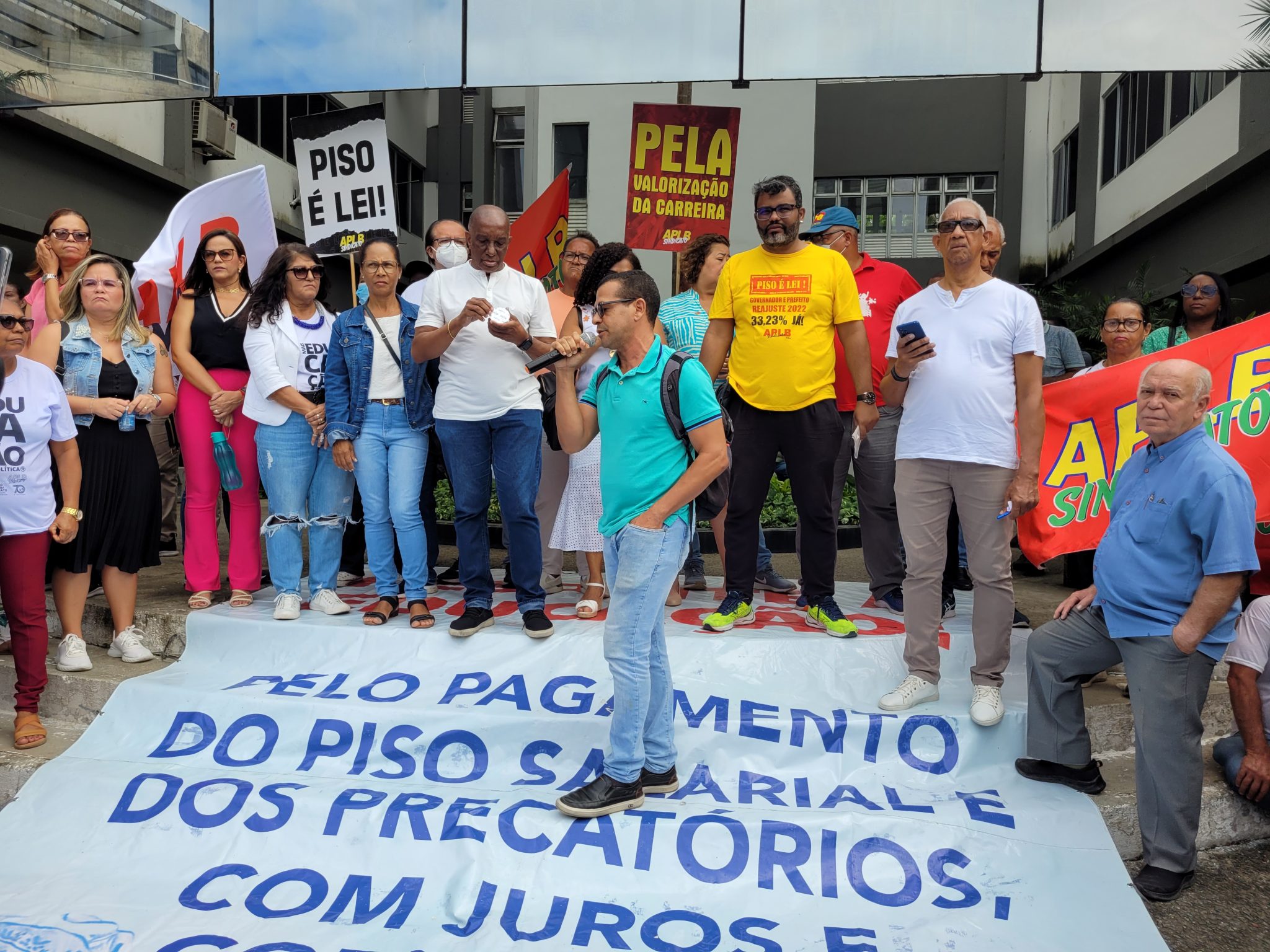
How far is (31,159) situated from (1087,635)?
11006 millimetres

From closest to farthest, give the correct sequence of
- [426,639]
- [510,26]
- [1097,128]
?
[426,639] < [510,26] < [1097,128]

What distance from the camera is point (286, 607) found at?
527 centimetres

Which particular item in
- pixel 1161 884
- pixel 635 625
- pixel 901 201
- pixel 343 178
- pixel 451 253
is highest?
pixel 901 201

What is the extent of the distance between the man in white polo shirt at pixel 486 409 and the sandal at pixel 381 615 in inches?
16.7

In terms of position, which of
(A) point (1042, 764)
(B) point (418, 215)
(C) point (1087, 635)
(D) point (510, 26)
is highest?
(B) point (418, 215)

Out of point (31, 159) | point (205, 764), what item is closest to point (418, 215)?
point (31, 159)

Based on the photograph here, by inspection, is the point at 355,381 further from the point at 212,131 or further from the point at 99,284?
the point at 212,131

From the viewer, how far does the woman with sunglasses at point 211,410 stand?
5516 millimetres

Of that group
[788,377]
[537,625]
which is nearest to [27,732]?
[537,625]

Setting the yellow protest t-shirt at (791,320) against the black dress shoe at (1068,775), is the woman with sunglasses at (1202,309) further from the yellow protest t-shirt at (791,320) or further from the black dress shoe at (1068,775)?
the black dress shoe at (1068,775)

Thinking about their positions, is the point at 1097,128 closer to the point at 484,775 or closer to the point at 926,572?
the point at 926,572

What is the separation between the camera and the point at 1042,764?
4.02 m

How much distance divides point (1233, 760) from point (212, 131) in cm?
1405

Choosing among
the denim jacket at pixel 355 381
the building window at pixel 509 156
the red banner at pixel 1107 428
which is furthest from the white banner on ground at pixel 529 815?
the building window at pixel 509 156
